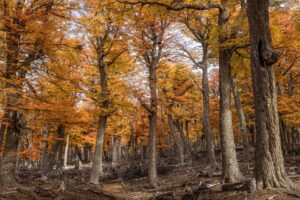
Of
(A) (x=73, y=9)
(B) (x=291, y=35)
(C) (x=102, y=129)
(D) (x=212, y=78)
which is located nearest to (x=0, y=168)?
(C) (x=102, y=129)

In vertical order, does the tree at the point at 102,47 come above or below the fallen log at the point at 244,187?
above

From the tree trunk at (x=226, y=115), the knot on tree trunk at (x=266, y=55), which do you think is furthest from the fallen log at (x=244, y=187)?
the knot on tree trunk at (x=266, y=55)

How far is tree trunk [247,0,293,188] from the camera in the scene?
549 centimetres

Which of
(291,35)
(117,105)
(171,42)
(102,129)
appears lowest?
(102,129)

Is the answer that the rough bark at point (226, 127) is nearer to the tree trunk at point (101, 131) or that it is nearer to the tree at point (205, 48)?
the tree at point (205, 48)

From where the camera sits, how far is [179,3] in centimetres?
797

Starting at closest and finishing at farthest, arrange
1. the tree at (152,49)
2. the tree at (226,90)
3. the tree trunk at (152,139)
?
the tree at (226,90) → the tree trunk at (152,139) → the tree at (152,49)

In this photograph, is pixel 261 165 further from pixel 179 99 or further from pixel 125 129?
pixel 125 129

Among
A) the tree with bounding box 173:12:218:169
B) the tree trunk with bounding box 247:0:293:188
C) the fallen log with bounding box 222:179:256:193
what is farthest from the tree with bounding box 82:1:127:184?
the tree trunk with bounding box 247:0:293:188

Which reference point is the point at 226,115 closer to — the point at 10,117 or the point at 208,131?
the point at 208,131

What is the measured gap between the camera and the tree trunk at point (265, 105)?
5.49 m

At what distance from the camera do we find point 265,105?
568 cm

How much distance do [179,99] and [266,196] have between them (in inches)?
349

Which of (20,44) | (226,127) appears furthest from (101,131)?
(226,127)
